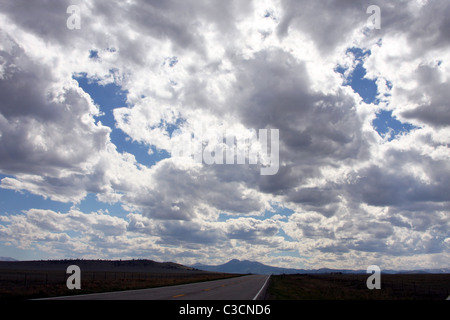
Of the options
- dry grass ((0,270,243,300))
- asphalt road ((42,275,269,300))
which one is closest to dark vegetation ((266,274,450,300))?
asphalt road ((42,275,269,300))

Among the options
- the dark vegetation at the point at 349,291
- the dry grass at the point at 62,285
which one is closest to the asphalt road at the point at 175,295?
the dark vegetation at the point at 349,291

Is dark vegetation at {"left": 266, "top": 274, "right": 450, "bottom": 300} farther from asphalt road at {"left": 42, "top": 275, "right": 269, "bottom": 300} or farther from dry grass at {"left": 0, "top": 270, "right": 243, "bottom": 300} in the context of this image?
dry grass at {"left": 0, "top": 270, "right": 243, "bottom": 300}

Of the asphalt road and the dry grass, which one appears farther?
the dry grass

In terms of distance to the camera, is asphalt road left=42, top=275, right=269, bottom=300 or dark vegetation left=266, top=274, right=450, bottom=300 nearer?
asphalt road left=42, top=275, right=269, bottom=300

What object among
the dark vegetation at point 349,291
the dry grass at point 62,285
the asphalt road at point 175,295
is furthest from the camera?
the dark vegetation at point 349,291

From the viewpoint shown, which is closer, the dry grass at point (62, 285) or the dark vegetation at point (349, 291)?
the dry grass at point (62, 285)

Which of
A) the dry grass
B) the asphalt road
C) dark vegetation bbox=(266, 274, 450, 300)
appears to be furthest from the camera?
dark vegetation bbox=(266, 274, 450, 300)

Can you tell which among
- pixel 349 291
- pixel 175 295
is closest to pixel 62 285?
pixel 175 295

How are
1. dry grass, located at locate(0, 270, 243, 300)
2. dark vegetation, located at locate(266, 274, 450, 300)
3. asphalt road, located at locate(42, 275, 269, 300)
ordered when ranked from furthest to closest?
dark vegetation, located at locate(266, 274, 450, 300), dry grass, located at locate(0, 270, 243, 300), asphalt road, located at locate(42, 275, 269, 300)

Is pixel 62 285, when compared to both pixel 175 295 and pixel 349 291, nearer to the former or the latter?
pixel 175 295

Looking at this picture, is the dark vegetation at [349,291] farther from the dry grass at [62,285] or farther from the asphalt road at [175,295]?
the dry grass at [62,285]

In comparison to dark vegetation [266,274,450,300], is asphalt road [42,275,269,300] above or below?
above
